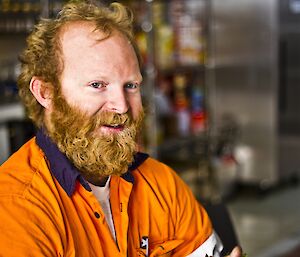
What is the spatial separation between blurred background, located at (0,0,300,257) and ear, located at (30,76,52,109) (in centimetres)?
297

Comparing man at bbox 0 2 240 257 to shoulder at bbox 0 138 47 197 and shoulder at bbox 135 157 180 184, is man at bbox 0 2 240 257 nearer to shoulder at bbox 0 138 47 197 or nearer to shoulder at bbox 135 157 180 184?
shoulder at bbox 0 138 47 197

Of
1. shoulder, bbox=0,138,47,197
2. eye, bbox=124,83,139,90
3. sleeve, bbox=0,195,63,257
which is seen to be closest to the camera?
sleeve, bbox=0,195,63,257

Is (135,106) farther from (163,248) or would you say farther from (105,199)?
(163,248)

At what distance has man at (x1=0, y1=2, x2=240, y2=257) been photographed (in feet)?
4.50

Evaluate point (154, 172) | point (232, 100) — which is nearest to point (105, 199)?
point (154, 172)

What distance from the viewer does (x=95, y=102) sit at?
1426mm

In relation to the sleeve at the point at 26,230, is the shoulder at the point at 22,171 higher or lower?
higher

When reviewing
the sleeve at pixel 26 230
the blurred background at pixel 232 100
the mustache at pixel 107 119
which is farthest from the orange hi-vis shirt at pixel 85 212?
the blurred background at pixel 232 100

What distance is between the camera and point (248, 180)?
5.18m

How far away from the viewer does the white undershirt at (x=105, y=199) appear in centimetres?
151

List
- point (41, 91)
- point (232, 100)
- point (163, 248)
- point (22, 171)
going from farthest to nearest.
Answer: point (232, 100), point (163, 248), point (41, 91), point (22, 171)

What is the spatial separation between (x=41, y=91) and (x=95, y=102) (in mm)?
Result: 164

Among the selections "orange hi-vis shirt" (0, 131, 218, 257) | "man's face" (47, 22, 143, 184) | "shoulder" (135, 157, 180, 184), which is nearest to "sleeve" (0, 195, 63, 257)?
"orange hi-vis shirt" (0, 131, 218, 257)

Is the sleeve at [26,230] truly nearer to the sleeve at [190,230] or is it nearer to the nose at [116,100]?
the nose at [116,100]
